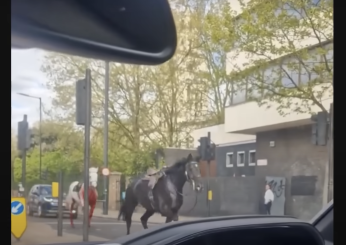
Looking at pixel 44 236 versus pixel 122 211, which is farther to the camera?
pixel 122 211

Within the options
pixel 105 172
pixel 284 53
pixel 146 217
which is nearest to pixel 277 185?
pixel 284 53

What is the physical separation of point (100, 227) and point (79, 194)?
0.16m

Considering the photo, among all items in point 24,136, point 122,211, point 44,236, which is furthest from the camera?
point 122,211

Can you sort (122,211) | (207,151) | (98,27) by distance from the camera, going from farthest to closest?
(207,151)
(122,211)
(98,27)

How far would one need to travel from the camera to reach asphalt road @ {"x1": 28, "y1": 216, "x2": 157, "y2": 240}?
1.52 metres

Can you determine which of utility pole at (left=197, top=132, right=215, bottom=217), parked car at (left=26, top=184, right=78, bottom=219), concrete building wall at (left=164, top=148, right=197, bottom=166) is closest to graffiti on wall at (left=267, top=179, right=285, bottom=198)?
utility pole at (left=197, top=132, right=215, bottom=217)

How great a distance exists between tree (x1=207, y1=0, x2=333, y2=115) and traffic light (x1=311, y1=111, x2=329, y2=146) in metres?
0.04

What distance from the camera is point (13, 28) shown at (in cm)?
68

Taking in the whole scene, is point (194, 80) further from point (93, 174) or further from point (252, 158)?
point (252, 158)

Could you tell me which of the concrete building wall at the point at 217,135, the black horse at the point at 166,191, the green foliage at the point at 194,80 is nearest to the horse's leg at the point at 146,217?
the black horse at the point at 166,191

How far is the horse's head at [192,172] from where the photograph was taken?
1.89 m

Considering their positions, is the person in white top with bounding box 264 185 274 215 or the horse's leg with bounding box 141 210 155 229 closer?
the horse's leg with bounding box 141 210 155 229

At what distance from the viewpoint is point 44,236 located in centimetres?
150

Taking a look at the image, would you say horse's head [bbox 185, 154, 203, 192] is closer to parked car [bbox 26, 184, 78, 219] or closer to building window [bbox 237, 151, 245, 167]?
building window [bbox 237, 151, 245, 167]
